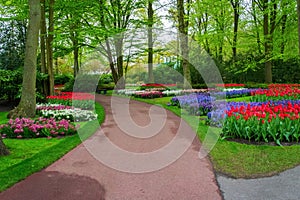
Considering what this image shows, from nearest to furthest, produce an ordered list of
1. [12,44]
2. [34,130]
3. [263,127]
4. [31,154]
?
[31,154], [263,127], [34,130], [12,44]

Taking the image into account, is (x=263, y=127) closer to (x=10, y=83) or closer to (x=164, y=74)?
(x=10, y=83)

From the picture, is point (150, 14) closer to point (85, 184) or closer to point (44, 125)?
point (44, 125)

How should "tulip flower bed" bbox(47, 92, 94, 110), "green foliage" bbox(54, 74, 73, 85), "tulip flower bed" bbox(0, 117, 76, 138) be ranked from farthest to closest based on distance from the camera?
"green foliage" bbox(54, 74, 73, 85) → "tulip flower bed" bbox(47, 92, 94, 110) → "tulip flower bed" bbox(0, 117, 76, 138)

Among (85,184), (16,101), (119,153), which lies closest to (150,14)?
(16,101)

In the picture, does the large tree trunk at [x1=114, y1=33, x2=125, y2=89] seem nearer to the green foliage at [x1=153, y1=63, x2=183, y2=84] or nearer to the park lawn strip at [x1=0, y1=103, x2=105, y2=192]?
the green foliage at [x1=153, y1=63, x2=183, y2=84]

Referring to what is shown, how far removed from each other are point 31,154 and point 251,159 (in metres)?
4.17

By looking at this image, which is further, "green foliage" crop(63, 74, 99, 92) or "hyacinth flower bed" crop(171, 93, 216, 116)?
"green foliage" crop(63, 74, 99, 92)

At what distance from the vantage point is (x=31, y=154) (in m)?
5.11

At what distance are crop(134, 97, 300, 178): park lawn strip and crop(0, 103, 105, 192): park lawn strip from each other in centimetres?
301

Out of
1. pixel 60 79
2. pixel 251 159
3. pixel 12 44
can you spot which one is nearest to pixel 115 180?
pixel 251 159

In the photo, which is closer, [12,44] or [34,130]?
[34,130]

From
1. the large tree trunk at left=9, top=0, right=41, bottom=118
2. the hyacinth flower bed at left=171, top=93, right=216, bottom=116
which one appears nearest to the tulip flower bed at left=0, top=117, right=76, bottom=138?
the large tree trunk at left=9, top=0, right=41, bottom=118

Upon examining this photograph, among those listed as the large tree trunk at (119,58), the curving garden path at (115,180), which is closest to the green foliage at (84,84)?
the large tree trunk at (119,58)

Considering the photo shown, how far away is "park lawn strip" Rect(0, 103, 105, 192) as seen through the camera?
13.2 feet
